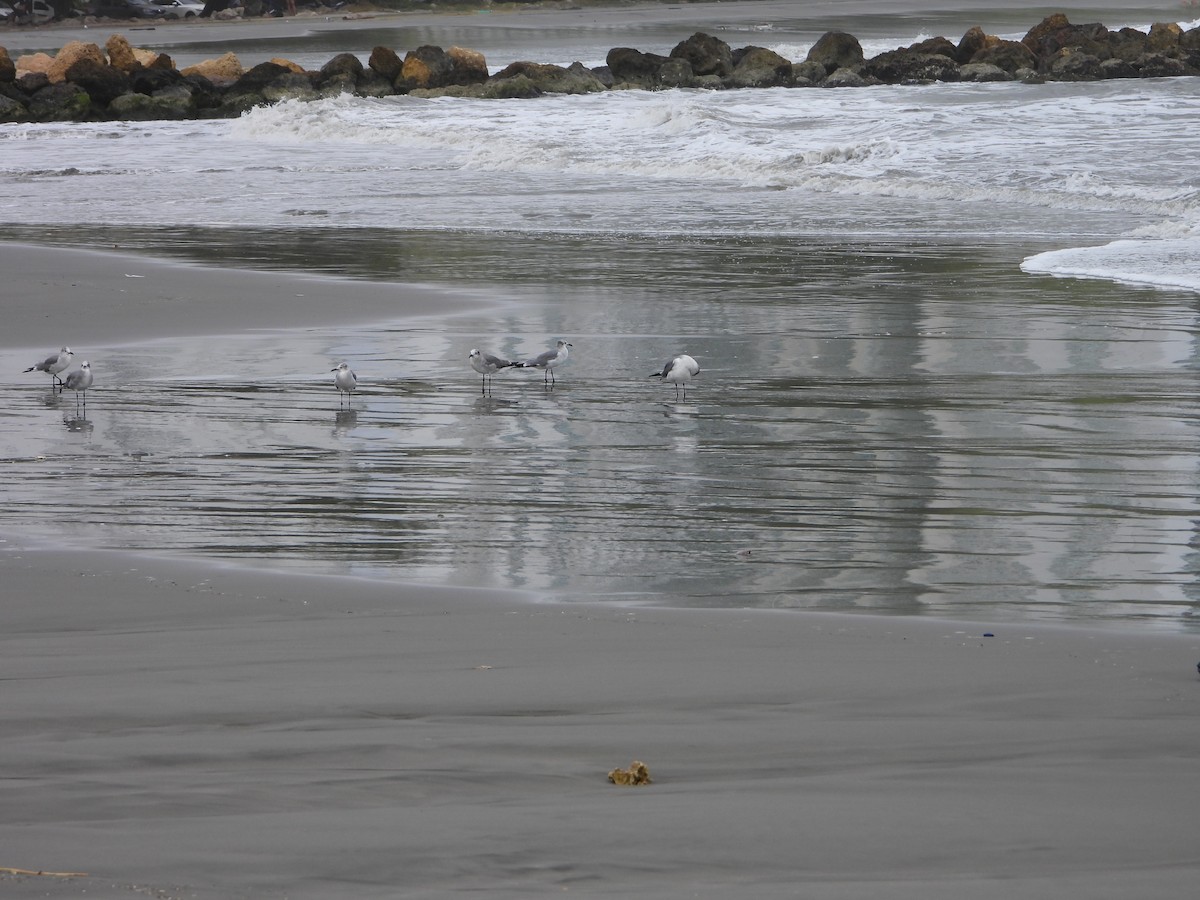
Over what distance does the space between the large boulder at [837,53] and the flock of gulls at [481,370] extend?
2840 cm

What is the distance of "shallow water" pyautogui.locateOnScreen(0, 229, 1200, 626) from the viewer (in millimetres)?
4844

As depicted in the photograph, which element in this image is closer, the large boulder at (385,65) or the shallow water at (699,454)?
the shallow water at (699,454)

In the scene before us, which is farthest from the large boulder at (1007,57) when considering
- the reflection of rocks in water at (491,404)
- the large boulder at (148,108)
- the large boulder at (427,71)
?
the reflection of rocks in water at (491,404)

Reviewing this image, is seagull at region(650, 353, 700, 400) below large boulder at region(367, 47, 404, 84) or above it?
below

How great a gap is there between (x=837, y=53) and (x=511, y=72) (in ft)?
25.9

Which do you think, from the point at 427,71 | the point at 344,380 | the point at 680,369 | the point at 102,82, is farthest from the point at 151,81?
the point at 680,369

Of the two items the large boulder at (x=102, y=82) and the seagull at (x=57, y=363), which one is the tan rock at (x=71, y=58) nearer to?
the large boulder at (x=102, y=82)

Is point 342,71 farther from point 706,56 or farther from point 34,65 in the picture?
point 706,56

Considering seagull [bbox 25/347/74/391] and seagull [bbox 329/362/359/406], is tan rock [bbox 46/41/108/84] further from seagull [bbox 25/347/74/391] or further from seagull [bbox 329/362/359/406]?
seagull [bbox 329/362/359/406]

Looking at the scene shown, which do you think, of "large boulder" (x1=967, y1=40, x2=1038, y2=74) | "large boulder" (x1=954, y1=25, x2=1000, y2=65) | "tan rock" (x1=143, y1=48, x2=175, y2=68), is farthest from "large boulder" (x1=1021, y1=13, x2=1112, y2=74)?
"tan rock" (x1=143, y1=48, x2=175, y2=68)

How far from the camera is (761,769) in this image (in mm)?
3186

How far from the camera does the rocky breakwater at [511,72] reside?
101 ft

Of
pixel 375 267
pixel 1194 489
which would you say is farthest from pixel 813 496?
pixel 375 267

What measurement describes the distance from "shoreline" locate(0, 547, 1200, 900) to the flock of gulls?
3029 mm
